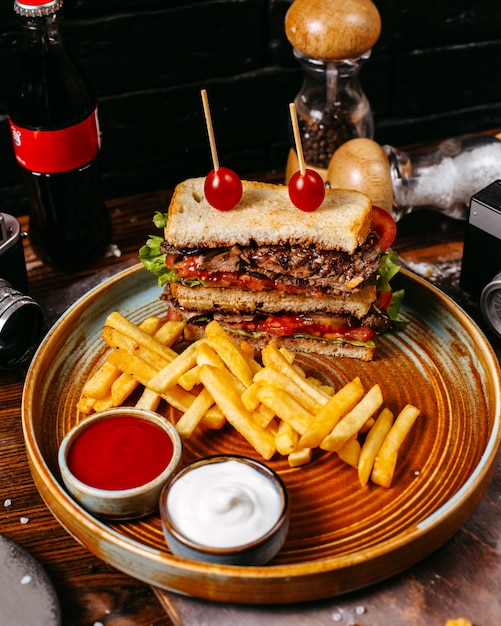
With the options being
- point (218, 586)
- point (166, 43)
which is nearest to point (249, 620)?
point (218, 586)

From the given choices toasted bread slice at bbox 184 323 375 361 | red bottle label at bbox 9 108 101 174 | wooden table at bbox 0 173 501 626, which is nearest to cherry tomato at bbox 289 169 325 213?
toasted bread slice at bbox 184 323 375 361

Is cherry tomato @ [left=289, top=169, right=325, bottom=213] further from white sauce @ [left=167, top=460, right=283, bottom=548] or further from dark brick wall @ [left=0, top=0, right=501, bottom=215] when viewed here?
dark brick wall @ [left=0, top=0, right=501, bottom=215]

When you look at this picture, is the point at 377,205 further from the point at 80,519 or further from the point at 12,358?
the point at 80,519

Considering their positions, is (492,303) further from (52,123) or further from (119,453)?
(52,123)

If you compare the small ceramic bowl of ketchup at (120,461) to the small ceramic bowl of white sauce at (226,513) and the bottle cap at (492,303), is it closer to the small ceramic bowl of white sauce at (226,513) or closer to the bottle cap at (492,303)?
the small ceramic bowl of white sauce at (226,513)

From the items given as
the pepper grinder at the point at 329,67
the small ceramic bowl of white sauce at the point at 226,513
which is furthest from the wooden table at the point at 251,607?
the pepper grinder at the point at 329,67

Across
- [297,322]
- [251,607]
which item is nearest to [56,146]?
[297,322]
